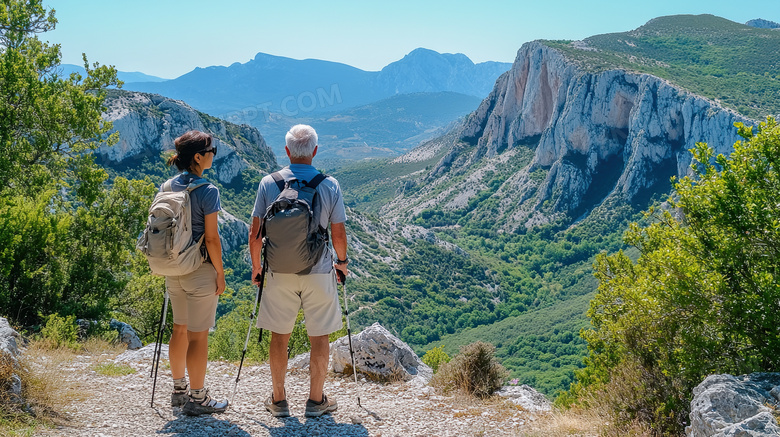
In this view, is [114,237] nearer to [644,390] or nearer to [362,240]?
[644,390]

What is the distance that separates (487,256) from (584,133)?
31228mm

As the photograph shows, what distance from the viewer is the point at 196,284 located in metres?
4.71

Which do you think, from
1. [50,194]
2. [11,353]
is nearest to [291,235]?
[11,353]

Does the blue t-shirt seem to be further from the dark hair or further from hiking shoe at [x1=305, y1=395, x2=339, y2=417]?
hiking shoe at [x1=305, y1=395, x2=339, y2=417]

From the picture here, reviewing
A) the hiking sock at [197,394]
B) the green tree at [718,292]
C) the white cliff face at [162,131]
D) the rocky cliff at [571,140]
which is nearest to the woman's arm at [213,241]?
the hiking sock at [197,394]

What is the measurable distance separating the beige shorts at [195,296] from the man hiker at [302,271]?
1.41ft

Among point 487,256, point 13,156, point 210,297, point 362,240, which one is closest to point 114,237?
point 13,156

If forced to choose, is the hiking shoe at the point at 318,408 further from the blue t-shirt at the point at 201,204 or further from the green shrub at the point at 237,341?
the green shrub at the point at 237,341

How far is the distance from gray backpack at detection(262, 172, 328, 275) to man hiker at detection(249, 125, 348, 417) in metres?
0.01

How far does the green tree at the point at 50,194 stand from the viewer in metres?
8.38

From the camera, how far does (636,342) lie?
5617 mm

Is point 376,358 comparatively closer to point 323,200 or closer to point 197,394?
point 197,394

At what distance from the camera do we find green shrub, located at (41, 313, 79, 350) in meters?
7.38

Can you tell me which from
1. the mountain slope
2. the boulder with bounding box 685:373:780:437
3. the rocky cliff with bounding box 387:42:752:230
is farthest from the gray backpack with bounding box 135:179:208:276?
the rocky cliff with bounding box 387:42:752:230
